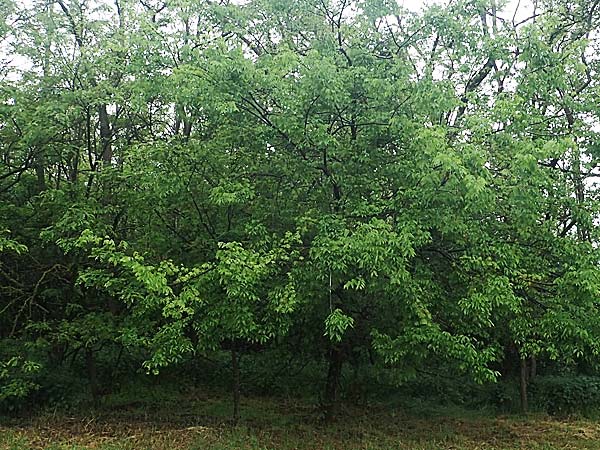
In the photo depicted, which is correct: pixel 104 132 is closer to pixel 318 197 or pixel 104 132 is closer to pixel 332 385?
pixel 318 197

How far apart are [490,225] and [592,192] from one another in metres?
2.90

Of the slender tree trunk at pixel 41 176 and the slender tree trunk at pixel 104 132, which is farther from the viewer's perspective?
the slender tree trunk at pixel 104 132

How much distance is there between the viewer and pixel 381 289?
21.8 feet

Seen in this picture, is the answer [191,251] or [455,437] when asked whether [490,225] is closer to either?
[455,437]

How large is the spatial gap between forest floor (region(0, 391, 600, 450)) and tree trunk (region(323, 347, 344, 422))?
0.16 meters

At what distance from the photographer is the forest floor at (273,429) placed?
7.96 m

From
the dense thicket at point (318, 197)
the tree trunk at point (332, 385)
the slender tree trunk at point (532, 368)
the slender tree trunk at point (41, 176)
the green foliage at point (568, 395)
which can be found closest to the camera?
the dense thicket at point (318, 197)

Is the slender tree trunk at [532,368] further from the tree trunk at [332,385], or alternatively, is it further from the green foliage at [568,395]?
the tree trunk at [332,385]

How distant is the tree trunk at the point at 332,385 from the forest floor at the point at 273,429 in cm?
16

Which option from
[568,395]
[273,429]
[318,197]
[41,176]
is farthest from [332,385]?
[41,176]

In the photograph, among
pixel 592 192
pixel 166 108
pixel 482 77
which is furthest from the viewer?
pixel 166 108

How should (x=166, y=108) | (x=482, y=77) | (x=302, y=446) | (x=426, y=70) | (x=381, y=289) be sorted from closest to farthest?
(x=381, y=289), (x=426, y=70), (x=302, y=446), (x=482, y=77), (x=166, y=108)

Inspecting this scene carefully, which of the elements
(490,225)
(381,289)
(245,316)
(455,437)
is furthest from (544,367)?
(245,316)

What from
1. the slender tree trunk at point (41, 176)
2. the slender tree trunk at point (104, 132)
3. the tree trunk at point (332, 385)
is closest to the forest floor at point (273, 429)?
the tree trunk at point (332, 385)
